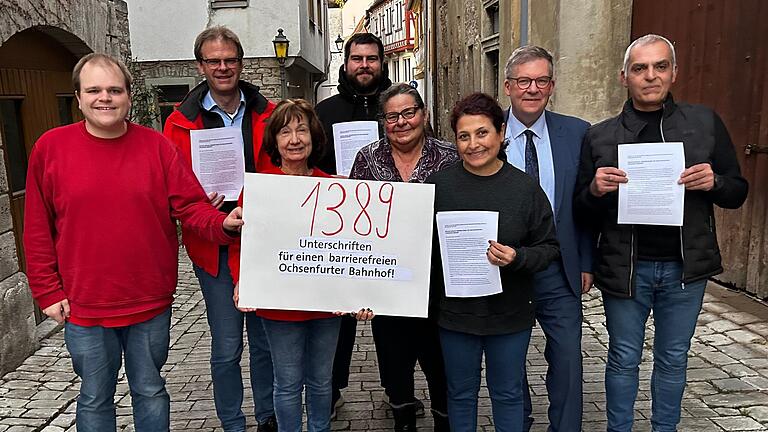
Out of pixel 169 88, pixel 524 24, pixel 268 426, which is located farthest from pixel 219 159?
pixel 169 88

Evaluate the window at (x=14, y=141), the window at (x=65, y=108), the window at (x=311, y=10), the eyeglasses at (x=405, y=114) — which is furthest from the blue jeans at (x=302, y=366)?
the window at (x=311, y=10)

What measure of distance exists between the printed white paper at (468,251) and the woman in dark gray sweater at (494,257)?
0.04 m

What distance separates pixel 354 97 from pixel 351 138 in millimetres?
332

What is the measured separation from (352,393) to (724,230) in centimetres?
408

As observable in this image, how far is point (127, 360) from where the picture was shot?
2.90 m

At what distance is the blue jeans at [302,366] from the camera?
9.63 feet

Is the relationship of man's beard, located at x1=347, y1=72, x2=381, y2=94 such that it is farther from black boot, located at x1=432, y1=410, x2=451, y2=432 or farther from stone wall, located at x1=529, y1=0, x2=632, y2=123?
stone wall, located at x1=529, y1=0, x2=632, y2=123

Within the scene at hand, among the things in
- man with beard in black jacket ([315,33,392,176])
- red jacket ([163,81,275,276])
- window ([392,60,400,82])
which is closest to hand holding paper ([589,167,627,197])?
man with beard in black jacket ([315,33,392,176])

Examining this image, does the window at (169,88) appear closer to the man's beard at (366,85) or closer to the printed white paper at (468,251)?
the man's beard at (366,85)

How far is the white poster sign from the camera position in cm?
275

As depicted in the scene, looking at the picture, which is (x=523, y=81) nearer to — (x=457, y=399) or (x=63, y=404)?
(x=457, y=399)

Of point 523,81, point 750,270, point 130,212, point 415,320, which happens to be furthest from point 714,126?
point 750,270

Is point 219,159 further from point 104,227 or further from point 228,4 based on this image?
point 228,4

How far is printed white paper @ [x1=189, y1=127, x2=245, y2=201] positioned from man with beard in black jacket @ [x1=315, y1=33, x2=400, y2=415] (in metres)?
0.79
